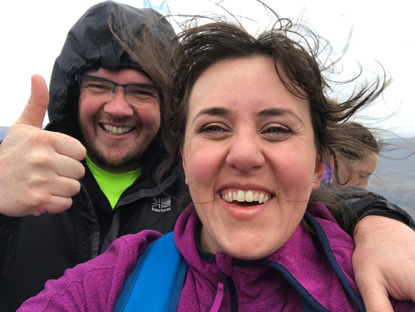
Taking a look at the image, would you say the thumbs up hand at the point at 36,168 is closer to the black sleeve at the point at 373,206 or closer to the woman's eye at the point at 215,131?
the woman's eye at the point at 215,131

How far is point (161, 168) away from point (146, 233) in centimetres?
94

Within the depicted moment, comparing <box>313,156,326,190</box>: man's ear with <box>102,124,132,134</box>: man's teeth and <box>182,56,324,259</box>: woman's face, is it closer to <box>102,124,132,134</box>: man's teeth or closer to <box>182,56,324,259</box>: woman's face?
<box>182,56,324,259</box>: woman's face

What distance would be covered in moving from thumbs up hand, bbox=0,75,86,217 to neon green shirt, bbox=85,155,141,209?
0.87m

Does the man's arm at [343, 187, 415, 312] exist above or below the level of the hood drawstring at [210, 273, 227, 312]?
above

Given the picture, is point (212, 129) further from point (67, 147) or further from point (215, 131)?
point (67, 147)

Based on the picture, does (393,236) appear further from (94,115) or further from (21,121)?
(94,115)

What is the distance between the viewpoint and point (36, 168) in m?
1.58

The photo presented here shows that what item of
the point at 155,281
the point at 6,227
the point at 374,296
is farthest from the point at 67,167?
the point at 374,296

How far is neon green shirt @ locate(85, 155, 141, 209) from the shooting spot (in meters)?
2.52

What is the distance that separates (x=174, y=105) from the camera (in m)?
1.86

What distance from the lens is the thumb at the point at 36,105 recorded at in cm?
165

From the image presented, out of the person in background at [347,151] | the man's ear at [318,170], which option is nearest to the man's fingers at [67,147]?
the man's ear at [318,170]

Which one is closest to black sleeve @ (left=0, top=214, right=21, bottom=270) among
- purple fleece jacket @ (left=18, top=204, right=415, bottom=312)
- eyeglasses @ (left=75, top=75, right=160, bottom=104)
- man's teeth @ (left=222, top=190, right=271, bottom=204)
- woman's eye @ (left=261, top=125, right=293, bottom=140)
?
purple fleece jacket @ (left=18, top=204, right=415, bottom=312)

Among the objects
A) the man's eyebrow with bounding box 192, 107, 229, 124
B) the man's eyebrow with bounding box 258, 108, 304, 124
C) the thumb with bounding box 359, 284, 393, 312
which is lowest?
the thumb with bounding box 359, 284, 393, 312
